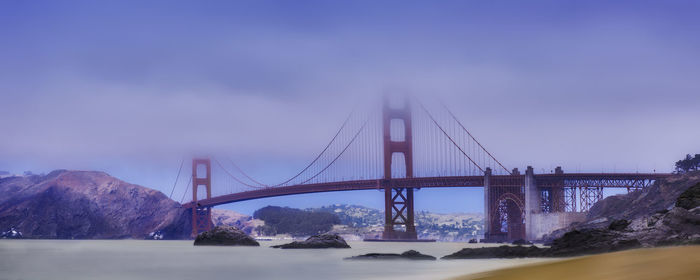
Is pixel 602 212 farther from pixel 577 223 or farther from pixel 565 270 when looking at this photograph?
pixel 565 270

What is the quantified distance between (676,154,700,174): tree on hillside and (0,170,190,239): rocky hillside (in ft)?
231

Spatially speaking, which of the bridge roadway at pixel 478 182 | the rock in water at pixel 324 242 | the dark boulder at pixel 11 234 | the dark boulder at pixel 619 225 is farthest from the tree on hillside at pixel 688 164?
the dark boulder at pixel 11 234

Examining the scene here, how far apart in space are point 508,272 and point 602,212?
6002 centimetres

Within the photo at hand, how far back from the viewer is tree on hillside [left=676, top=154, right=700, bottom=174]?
244 ft

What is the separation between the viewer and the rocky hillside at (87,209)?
124000 millimetres

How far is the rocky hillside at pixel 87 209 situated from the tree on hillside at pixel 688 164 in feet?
231

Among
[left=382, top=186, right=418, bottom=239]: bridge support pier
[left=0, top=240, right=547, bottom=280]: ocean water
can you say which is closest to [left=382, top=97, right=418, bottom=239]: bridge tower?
[left=382, top=186, right=418, bottom=239]: bridge support pier

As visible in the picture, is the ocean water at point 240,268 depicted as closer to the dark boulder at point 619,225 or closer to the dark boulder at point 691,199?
the dark boulder at point 619,225

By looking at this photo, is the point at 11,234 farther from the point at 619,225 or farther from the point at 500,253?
the point at 619,225

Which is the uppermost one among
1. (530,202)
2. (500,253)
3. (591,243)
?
(530,202)

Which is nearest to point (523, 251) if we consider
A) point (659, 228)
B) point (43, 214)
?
point (659, 228)

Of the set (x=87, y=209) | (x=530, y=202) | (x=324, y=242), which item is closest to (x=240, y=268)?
(x=324, y=242)

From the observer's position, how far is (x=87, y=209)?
13325 centimetres

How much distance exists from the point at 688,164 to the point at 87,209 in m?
99.7
